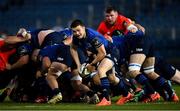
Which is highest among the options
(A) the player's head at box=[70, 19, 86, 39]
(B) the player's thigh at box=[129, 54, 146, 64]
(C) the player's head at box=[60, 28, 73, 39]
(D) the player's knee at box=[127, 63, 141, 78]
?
(A) the player's head at box=[70, 19, 86, 39]

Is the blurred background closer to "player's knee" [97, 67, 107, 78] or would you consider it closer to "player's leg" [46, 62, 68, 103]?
"player's leg" [46, 62, 68, 103]

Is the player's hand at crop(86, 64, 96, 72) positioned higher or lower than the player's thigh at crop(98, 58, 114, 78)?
lower

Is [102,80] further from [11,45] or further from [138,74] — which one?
[11,45]

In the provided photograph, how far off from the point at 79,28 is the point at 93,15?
1546 cm

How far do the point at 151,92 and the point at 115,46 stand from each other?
1193 mm

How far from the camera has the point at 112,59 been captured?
1511 cm

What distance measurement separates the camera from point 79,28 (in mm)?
14922

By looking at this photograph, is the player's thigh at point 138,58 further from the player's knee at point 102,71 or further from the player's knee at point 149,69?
the player's knee at point 102,71

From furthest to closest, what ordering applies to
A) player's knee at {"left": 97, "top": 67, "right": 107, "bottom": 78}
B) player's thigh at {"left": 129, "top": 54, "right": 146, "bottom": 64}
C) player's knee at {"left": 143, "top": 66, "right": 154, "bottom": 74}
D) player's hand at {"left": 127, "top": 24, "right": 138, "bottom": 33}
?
player's knee at {"left": 143, "top": 66, "right": 154, "bottom": 74}, player's hand at {"left": 127, "top": 24, "right": 138, "bottom": 33}, player's thigh at {"left": 129, "top": 54, "right": 146, "bottom": 64}, player's knee at {"left": 97, "top": 67, "right": 107, "bottom": 78}

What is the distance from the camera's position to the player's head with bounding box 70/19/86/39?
587 inches

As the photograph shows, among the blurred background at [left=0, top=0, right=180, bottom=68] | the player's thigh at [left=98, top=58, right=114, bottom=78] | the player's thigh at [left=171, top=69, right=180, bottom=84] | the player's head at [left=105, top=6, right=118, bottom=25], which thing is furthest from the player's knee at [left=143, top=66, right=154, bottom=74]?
the blurred background at [left=0, top=0, right=180, bottom=68]

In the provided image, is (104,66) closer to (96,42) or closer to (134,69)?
(96,42)

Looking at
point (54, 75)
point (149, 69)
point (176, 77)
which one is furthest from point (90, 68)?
point (176, 77)

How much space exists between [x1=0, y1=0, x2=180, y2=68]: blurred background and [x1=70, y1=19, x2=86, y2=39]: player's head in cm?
1151
